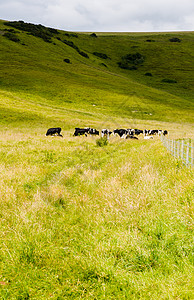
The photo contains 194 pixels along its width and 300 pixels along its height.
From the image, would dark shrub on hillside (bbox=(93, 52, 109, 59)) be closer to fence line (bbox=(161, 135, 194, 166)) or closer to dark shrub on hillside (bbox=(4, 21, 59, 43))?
dark shrub on hillside (bbox=(4, 21, 59, 43))

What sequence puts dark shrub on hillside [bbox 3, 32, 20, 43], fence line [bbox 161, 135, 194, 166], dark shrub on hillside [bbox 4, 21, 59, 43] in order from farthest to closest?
dark shrub on hillside [bbox 4, 21, 59, 43]
dark shrub on hillside [bbox 3, 32, 20, 43]
fence line [bbox 161, 135, 194, 166]

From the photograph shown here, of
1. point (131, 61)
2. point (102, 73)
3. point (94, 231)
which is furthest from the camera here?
point (131, 61)

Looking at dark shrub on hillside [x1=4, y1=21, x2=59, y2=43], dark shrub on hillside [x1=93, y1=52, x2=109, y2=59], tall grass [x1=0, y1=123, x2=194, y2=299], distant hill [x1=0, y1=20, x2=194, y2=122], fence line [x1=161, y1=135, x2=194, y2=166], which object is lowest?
tall grass [x1=0, y1=123, x2=194, y2=299]

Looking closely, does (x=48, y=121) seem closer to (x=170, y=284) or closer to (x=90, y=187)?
(x=90, y=187)

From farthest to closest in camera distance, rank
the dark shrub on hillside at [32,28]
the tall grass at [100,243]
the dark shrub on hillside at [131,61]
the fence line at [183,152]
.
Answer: the dark shrub on hillside at [131,61]
the dark shrub on hillside at [32,28]
the fence line at [183,152]
the tall grass at [100,243]

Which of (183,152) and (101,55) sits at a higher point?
(101,55)

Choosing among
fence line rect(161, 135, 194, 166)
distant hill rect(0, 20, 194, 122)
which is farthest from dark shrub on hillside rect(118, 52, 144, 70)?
fence line rect(161, 135, 194, 166)

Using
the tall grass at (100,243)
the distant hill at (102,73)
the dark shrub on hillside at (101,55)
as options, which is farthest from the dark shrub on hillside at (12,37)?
the tall grass at (100,243)

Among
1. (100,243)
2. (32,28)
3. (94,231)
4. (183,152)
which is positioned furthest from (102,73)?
(100,243)

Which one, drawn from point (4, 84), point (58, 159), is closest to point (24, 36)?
point (4, 84)

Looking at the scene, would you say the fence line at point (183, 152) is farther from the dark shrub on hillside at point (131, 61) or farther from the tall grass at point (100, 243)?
the dark shrub on hillside at point (131, 61)

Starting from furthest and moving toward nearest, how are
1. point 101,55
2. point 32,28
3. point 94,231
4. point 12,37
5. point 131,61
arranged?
point 101,55 → point 131,61 → point 32,28 → point 12,37 → point 94,231

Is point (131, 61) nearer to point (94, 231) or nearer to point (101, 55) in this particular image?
point (101, 55)

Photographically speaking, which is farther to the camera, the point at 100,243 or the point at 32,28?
the point at 32,28
